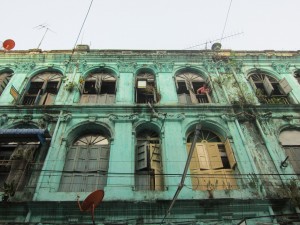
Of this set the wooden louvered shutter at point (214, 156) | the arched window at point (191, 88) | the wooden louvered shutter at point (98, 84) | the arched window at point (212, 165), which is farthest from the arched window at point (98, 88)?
the wooden louvered shutter at point (214, 156)

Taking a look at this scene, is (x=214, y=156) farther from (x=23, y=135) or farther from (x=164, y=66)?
(x=23, y=135)

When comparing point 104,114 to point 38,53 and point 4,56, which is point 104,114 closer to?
point 38,53

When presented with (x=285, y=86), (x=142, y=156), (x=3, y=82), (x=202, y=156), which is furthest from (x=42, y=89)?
(x=285, y=86)

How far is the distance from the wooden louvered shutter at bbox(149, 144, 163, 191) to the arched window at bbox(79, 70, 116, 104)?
3.11 metres

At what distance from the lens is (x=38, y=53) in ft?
44.1

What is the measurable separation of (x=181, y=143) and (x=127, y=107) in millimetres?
2548

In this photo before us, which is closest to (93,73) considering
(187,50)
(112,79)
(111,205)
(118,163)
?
(112,79)

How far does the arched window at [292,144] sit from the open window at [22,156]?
805cm

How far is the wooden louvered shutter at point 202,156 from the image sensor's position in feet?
29.0

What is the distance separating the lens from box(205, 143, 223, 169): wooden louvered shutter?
8872 millimetres

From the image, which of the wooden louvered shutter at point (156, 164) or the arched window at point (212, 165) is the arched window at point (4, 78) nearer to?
the wooden louvered shutter at point (156, 164)

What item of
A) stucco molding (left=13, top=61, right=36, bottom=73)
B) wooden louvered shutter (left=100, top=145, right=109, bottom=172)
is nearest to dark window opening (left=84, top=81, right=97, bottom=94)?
stucco molding (left=13, top=61, right=36, bottom=73)

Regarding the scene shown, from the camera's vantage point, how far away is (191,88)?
1210cm

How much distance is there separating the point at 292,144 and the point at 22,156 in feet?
30.1
